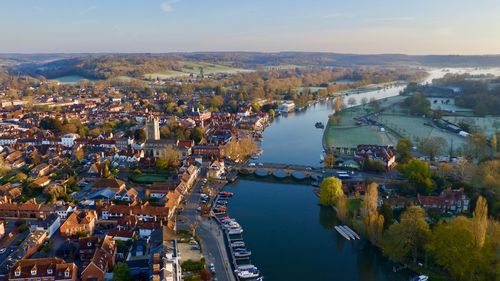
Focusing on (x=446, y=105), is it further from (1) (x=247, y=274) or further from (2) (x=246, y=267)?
(1) (x=247, y=274)

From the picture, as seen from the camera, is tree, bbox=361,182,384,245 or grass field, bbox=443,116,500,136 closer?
tree, bbox=361,182,384,245

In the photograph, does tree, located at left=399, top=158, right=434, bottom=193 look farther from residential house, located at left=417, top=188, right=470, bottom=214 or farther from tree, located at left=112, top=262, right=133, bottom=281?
tree, located at left=112, top=262, right=133, bottom=281

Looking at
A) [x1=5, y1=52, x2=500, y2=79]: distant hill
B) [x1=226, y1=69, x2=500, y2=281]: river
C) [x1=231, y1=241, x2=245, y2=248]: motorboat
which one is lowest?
[x1=226, y1=69, x2=500, y2=281]: river

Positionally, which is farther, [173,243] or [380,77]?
[380,77]

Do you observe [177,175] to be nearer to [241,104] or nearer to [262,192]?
[262,192]

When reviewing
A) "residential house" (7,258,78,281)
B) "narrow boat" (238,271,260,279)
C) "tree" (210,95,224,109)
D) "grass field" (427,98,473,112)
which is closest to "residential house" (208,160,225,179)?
"narrow boat" (238,271,260,279)

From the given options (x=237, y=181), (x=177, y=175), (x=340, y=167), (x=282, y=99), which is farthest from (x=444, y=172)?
(x=282, y=99)
